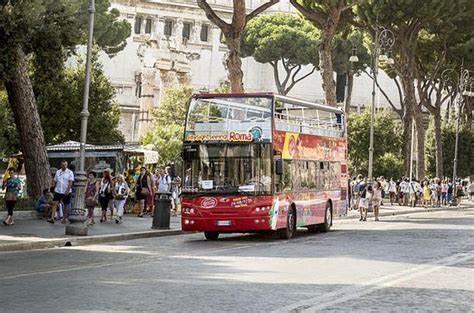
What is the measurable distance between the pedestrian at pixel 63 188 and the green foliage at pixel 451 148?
52199mm

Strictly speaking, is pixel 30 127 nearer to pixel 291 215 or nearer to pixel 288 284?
pixel 291 215

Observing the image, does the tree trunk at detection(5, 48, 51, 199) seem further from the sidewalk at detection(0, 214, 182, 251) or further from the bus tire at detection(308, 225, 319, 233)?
the bus tire at detection(308, 225, 319, 233)

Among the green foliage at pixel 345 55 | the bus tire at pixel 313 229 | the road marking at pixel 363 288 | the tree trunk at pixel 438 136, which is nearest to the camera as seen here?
the road marking at pixel 363 288

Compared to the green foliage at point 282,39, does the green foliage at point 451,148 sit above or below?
below

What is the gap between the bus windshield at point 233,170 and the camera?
22.7 metres

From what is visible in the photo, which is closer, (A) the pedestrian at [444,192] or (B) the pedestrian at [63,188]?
(B) the pedestrian at [63,188]

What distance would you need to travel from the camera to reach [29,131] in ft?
94.7

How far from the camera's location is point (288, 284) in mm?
13078

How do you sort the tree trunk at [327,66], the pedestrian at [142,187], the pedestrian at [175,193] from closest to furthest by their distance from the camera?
the pedestrian at [142,187]
the pedestrian at [175,193]
the tree trunk at [327,66]

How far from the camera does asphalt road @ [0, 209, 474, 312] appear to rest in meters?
10.9

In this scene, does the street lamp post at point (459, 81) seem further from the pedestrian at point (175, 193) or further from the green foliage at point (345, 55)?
the pedestrian at point (175, 193)

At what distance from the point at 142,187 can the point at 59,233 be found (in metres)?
8.69

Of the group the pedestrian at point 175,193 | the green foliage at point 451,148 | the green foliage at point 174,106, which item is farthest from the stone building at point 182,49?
the pedestrian at point 175,193

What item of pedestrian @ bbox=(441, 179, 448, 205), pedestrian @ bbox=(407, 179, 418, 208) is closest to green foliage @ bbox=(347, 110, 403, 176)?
pedestrian @ bbox=(441, 179, 448, 205)
